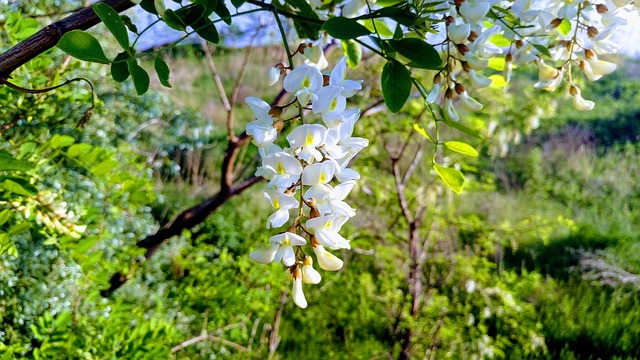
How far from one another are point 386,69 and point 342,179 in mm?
134

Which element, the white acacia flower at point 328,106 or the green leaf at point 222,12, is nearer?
the white acacia flower at point 328,106

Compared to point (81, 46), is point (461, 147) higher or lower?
lower

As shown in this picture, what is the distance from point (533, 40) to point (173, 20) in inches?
16.8

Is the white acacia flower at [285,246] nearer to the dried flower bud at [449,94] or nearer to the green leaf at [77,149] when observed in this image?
the dried flower bud at [449,94]

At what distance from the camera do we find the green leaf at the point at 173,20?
1.76 ft

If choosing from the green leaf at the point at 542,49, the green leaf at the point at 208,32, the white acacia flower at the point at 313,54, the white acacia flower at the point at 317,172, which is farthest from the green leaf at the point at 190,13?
the green leaf at the point at 542,49

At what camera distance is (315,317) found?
126 inches

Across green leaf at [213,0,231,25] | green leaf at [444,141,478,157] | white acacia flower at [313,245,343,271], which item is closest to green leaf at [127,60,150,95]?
green leaf at [213,0,231,25]

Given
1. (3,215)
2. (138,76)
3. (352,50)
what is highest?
(138,76)

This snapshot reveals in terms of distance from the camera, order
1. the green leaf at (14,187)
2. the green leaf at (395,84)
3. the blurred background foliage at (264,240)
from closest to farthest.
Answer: the green leaf at (395,84) → the green leaf at (14,187) → the blurred background foliage at (264,240)

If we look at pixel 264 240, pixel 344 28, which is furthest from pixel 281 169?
pixel 264 240

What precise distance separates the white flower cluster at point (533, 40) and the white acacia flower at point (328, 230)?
0.18 meters

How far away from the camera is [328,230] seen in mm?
494

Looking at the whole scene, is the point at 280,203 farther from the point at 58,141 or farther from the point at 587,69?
the point at 58,141
